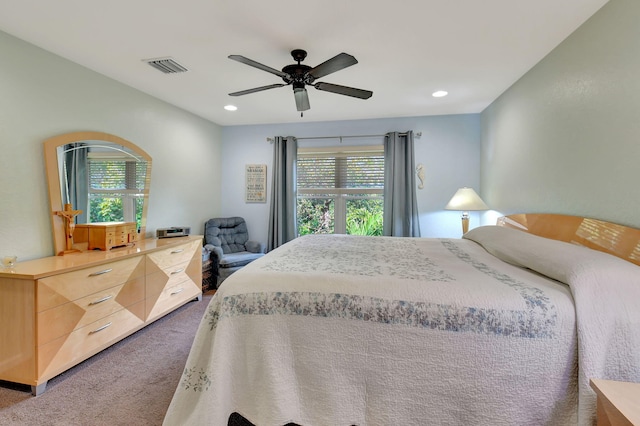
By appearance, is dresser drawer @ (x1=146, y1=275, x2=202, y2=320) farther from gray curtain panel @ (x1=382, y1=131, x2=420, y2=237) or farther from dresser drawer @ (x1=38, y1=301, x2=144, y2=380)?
gray curtain panel @ (x1=382, y1=131, x2=420, y2=237)

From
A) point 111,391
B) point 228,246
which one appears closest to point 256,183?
point 228,246

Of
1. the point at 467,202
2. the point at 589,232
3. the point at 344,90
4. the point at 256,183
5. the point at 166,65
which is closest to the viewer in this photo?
the point at 589,232

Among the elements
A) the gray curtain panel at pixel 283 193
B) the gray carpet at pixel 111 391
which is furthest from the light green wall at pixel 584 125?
the gray carpet at pixel 111 391

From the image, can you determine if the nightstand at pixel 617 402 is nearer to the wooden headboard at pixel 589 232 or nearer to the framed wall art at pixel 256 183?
the wooden headboard at pixel 589 232

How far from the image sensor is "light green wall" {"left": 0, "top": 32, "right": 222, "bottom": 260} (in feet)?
6.60

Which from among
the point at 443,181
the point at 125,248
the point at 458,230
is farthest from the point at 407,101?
the point at 125,248

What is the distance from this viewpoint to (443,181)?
400 cm

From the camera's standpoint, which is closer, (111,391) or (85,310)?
(111,391)

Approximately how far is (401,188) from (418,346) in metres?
3.04

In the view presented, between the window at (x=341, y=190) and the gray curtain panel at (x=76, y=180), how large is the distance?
2.66 m

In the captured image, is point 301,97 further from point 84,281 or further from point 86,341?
point 86,341

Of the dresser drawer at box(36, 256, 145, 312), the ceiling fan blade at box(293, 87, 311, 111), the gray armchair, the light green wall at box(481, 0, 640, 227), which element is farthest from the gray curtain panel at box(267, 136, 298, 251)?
the light green wall at box(481, 0, 640, 227)

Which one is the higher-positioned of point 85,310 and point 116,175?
point 116,175

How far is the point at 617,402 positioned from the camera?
3.02ft
